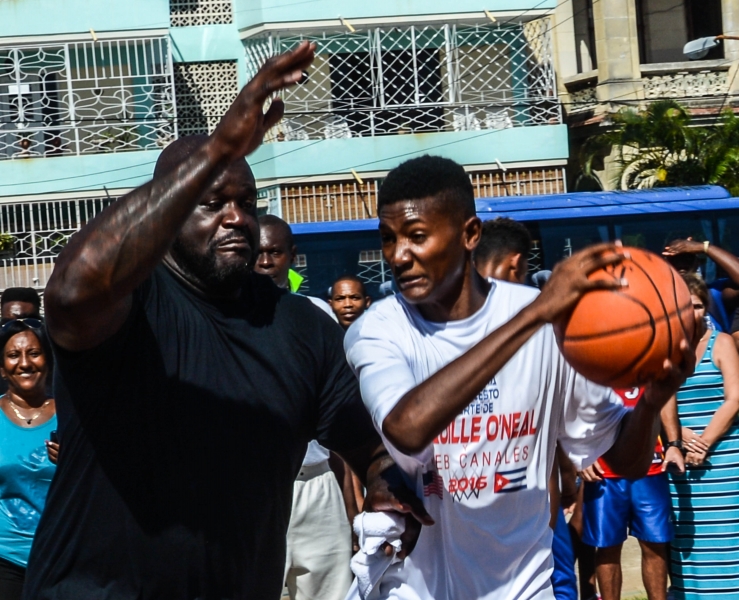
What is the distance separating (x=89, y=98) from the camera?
23641mm

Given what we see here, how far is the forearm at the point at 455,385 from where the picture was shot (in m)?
2.89

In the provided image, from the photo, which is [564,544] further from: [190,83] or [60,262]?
[190,83]

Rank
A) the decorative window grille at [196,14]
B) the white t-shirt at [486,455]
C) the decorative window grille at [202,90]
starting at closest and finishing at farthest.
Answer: the white t-shirt at [486,455], the decorative window grille at [202,90], the decorative window grille at [196,14]

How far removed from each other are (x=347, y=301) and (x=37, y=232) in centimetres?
1495

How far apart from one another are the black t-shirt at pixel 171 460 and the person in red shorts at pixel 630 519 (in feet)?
13.4

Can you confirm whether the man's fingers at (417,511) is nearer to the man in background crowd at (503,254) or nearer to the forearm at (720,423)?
the man in background crowd at (503,254)

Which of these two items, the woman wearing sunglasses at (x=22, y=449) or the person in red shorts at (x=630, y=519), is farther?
the person in red shorts at (x=630, y=519)

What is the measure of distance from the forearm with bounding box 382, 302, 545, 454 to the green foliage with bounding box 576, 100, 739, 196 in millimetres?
20697

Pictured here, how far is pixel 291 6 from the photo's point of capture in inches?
936

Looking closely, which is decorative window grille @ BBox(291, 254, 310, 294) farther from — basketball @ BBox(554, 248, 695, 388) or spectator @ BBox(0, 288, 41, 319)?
basketball @ BBox(554, 248, 695, 388)

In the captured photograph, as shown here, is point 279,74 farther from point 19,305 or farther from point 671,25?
point 671,25

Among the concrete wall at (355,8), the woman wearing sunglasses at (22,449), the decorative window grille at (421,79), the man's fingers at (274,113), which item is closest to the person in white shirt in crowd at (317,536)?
the woman wearing sunglasses at (22,449)

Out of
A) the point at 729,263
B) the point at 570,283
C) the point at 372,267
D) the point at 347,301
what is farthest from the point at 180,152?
the point at 372,267

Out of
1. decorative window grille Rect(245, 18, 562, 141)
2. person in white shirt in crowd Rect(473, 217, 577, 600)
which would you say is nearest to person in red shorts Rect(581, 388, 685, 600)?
person in white shirt in crowd Rect(473, 217, 577, 600)
